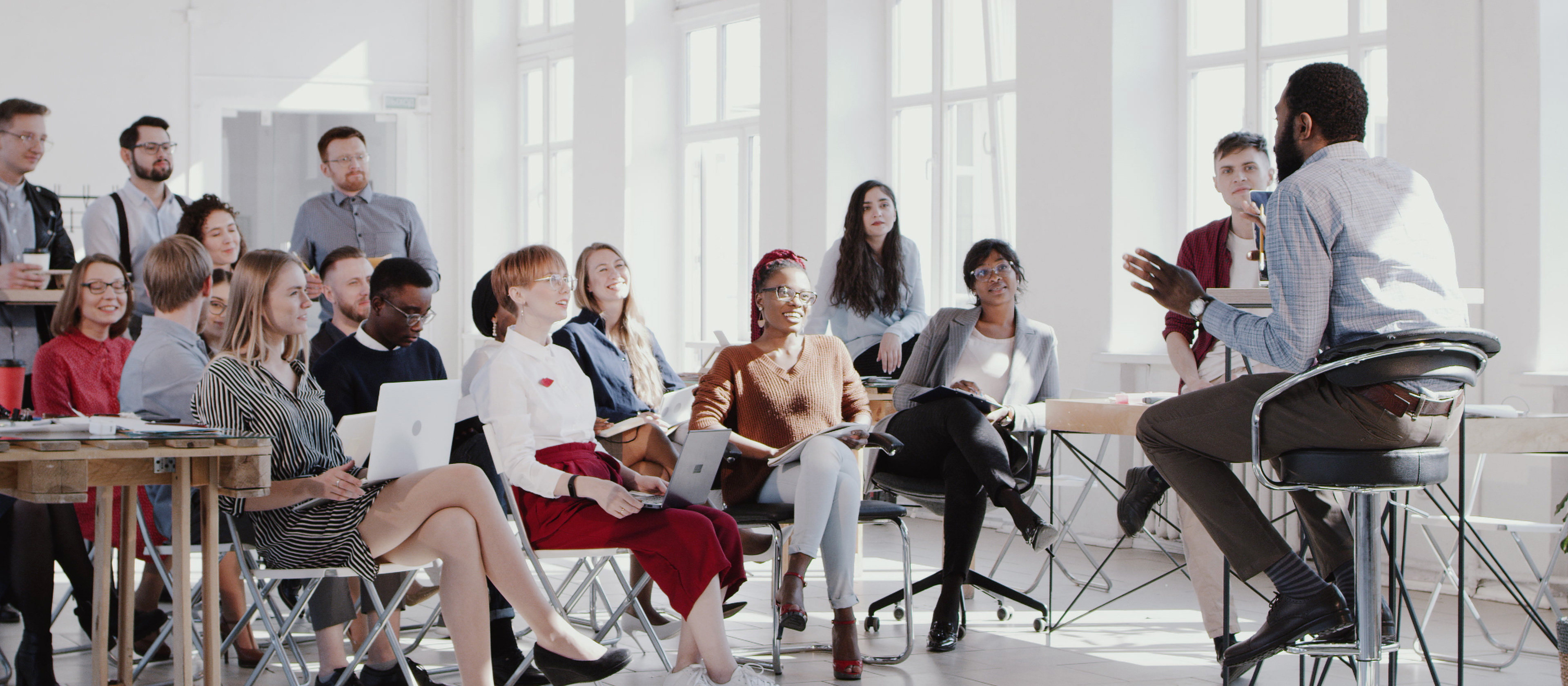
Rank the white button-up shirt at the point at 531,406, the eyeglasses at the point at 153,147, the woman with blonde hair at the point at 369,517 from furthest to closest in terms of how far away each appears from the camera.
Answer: the eyeglasses at the point at 153,147 → the white button-up shirt at the point at 531,406 → the woman with blonde hair at the point at 369,517

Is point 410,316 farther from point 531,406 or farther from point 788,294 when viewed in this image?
point 788,294

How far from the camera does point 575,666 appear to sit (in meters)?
3.43

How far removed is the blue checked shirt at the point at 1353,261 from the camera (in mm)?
2805

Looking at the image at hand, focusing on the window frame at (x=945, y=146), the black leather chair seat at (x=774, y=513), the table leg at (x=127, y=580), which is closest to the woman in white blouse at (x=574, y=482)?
the black leather chair seat at (x=774, y=513)

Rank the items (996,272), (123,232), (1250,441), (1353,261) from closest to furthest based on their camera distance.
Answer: (1353,261) < (1250,441) < (996,272) < (123,232)

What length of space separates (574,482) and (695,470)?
324mm

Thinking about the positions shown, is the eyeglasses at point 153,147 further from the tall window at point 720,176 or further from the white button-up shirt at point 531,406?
the tall window at point 720,176

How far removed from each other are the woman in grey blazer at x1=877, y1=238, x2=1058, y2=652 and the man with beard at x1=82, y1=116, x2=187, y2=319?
303 cm

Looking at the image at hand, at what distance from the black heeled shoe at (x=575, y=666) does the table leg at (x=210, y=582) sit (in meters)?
0.75

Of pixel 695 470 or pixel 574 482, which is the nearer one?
pixel 574 482

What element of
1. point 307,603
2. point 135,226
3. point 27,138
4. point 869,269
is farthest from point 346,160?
point 307,603

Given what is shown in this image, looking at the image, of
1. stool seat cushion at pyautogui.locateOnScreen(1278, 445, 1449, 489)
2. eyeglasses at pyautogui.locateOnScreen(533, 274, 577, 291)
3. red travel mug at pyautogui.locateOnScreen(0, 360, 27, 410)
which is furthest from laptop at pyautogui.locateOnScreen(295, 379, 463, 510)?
stool seat cushion at pyautogui.locateOnScreen(1278, 445, 1449, 489)

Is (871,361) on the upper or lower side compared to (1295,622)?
upper

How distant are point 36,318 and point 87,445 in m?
2.69
